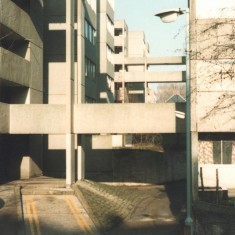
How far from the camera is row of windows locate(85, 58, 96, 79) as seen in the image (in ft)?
120

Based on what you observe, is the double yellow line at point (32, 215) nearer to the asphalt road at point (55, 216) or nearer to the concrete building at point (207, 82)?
the asphalt road at point (55, 216)

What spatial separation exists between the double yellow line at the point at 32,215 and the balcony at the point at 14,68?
7436 millimetres

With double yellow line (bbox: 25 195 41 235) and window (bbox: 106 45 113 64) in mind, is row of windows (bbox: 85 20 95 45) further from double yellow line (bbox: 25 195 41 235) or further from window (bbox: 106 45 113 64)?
double yellow line (bbox: 25 195 41 235)

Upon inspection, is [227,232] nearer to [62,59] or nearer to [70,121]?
[70,121]

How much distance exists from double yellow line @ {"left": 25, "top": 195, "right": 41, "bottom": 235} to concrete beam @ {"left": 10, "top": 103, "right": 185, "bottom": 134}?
14.6ft

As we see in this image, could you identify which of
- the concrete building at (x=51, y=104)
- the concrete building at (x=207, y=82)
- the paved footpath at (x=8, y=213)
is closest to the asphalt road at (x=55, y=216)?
the paved footpath at (x=8, y=213)

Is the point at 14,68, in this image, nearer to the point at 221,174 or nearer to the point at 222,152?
the point at 222,152

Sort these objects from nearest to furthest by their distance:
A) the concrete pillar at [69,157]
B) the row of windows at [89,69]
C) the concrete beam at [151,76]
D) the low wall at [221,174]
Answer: the low wall at [221,174], the concrete pillar at [69,157], the row of windows at [89,69], the concrete beam at [151,76]

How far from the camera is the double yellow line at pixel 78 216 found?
16.6 meters

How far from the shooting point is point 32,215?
17.9m

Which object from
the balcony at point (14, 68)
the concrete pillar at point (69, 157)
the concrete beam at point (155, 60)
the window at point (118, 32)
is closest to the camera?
the concrete pillar at point (69, 157)

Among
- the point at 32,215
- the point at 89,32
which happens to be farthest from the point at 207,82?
the point at 89,32

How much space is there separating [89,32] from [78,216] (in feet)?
74.6

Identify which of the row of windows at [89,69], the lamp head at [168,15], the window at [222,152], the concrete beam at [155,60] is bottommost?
the window at [222,152]
